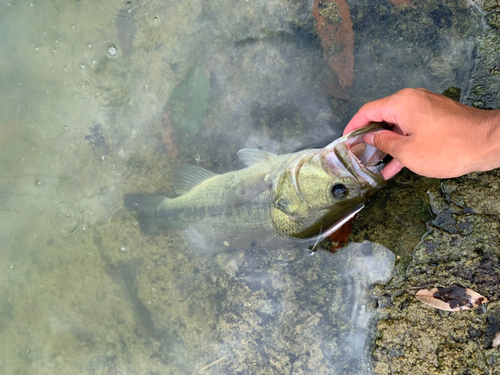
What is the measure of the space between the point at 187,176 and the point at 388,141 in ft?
7.72

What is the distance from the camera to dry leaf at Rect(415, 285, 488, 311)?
2775mm

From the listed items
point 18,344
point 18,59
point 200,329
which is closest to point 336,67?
point 200,329

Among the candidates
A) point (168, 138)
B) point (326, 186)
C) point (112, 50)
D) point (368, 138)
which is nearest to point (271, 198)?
point (326, 186)

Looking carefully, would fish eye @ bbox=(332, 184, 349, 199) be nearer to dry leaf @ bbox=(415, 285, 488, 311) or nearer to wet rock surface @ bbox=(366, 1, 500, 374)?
wet rock surface @ bbox=(366, 1, 500, 374)

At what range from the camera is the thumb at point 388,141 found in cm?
239

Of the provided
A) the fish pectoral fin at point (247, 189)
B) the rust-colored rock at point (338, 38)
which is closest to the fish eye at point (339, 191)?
the fish pectoral fin at point (247, 189)

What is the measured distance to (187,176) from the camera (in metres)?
3.79

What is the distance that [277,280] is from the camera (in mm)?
3543

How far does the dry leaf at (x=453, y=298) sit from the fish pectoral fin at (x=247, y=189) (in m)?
1.91

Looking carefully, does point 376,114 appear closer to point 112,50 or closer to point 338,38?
point 338,38

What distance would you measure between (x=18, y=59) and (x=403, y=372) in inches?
229

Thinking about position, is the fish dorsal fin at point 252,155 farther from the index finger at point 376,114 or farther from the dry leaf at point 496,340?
the dry leaf at point 496,340

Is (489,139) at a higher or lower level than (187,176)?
higher

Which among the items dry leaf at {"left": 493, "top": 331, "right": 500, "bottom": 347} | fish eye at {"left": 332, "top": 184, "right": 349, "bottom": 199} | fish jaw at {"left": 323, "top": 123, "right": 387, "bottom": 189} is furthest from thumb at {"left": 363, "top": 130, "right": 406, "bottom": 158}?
dry leaf at {"left": 493, "top": 331, "right": 500, "bottom": 347}
